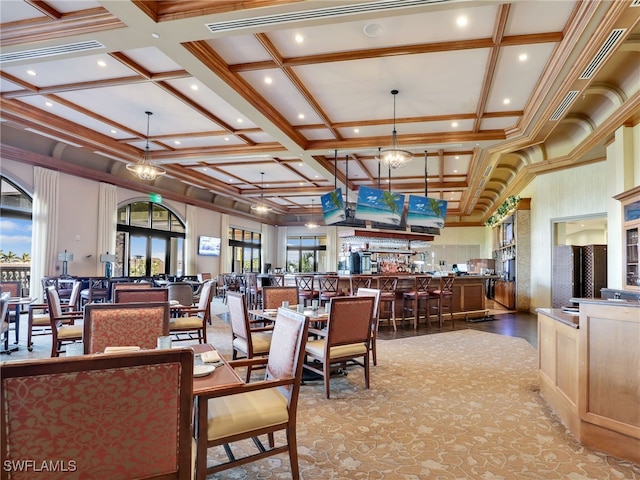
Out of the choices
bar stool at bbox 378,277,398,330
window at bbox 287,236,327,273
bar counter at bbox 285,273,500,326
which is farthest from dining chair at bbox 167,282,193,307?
window at bbox 287,236,327,273

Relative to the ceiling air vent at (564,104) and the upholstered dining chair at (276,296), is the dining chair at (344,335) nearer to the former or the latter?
the upholstered dining chair at (276,296)

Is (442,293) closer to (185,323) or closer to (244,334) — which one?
(185,323)

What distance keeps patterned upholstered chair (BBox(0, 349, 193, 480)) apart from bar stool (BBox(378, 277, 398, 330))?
6229mm

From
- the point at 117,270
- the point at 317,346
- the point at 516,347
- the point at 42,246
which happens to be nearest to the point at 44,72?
the point at 42,246

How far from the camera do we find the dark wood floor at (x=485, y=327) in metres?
6.90

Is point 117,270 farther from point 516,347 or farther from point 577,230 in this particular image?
point 577,230

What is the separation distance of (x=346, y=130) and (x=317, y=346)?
4.66 metres

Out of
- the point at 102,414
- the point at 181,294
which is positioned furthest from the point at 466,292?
the point at 102,414

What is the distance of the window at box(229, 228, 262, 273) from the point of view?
1609 cm

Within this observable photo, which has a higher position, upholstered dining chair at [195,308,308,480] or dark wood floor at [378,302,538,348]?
upholstered dining chair at [195,308,308,480]

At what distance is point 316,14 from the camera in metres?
3.52

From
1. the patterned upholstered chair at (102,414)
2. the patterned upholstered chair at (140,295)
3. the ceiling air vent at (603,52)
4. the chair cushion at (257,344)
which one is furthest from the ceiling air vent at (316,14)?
the patterned upholstered chair at (102,414)

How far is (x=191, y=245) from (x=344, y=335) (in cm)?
1055

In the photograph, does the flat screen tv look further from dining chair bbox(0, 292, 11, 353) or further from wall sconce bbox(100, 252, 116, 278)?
dining chair bbox(0, 292, 11, 353)
